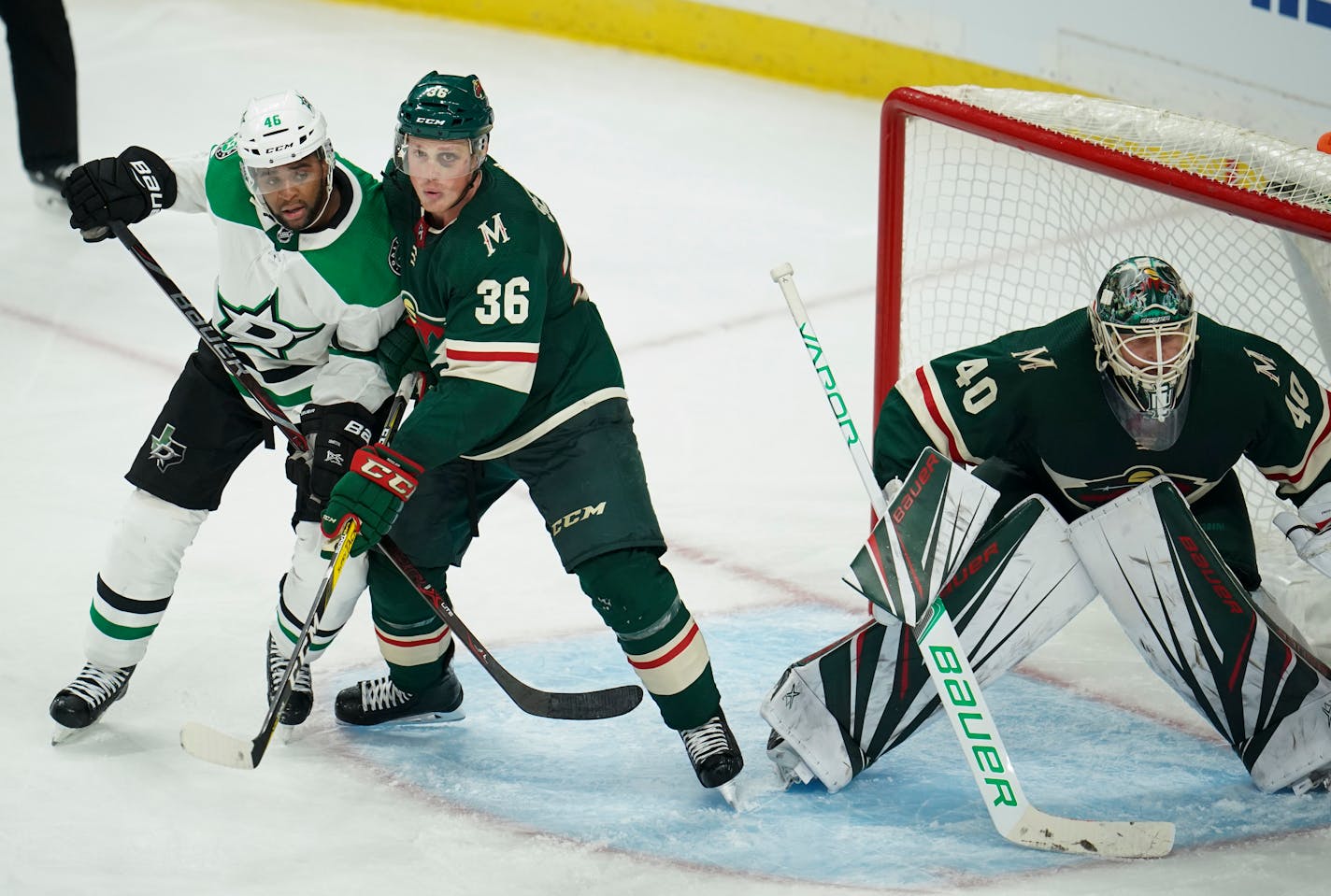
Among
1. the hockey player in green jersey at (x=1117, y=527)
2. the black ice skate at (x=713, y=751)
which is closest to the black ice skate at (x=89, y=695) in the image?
the black ice skate at (x=713, y=751)

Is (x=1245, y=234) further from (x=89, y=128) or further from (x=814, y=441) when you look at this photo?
(x=89, y=128)

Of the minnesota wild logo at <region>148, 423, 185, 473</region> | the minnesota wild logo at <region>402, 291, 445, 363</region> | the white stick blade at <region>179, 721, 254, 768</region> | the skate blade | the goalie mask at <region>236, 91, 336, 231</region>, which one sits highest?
the goalie mask at <region>236, 91, 336, 231</region>

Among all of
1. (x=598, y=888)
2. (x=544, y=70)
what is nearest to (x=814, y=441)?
(x=598, y=888)

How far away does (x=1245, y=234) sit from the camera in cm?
347

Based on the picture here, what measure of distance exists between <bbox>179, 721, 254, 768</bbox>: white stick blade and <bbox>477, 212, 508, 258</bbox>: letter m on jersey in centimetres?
80

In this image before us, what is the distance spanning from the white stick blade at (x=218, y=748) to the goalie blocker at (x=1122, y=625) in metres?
0.81

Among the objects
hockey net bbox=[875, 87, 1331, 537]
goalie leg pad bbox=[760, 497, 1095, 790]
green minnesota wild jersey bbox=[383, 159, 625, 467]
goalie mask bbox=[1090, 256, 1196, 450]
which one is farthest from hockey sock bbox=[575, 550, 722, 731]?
hockey net bbox=[875, 87, 1331, 537]

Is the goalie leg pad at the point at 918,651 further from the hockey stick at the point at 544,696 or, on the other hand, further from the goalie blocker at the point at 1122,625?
the hockey stick at the point at 544,696

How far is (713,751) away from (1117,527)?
71 cm

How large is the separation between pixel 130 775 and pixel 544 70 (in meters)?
4.34

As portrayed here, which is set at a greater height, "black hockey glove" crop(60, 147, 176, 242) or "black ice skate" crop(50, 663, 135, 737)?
"black hockey glove" crop(60, 147, 176, 242)

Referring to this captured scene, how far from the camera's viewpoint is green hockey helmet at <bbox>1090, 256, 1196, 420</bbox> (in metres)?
2.55

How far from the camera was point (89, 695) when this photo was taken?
9.55ft

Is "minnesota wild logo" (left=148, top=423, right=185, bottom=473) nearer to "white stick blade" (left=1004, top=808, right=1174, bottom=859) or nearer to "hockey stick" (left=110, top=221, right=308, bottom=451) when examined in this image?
"hockey stick" (left=110, top=221, right=308, bottom=451)
